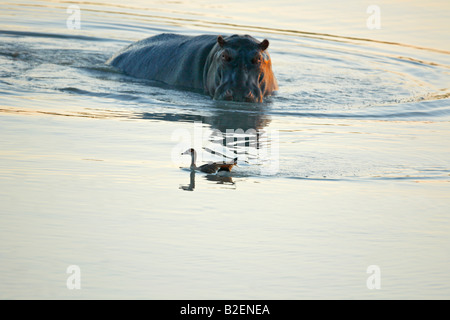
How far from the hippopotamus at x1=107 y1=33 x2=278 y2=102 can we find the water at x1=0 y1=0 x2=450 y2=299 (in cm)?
25

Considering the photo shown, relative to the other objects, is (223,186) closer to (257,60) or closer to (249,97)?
(249,97)

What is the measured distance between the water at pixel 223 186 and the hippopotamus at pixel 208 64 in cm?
25

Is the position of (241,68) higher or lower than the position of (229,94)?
higher

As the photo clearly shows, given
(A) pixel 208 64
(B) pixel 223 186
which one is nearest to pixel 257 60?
(A) pixel 208 64

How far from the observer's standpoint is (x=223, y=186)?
6656mm

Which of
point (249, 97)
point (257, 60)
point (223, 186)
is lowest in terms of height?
point (223, 186)

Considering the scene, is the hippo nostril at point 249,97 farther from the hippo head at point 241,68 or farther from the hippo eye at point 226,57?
the hippo eye at point 226,57

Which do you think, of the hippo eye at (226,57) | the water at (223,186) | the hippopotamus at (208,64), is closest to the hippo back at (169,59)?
the hippopotamus at (208,64)

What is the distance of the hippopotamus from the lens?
34.0ft

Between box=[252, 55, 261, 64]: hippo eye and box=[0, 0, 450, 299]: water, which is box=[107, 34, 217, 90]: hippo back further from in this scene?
box=[252, 55, 261, 64]: hippo eye

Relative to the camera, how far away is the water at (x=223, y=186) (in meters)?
4.93

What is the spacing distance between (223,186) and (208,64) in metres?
4.86

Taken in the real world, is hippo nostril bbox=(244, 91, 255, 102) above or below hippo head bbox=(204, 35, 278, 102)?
below

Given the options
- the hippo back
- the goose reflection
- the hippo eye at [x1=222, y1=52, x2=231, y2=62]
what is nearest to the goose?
the goose reflection
